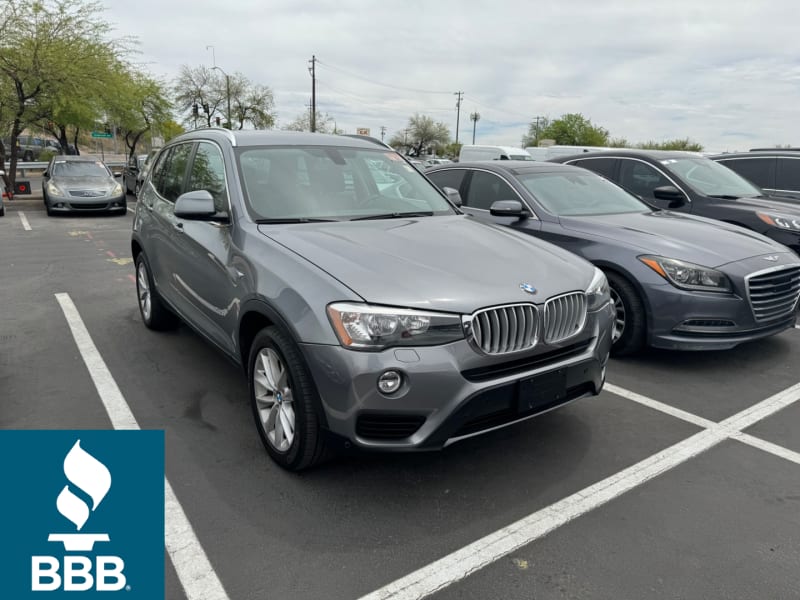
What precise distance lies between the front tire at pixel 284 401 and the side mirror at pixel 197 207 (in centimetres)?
90

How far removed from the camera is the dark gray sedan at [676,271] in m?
4.56

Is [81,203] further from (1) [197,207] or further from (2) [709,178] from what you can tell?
(2) [709,178]

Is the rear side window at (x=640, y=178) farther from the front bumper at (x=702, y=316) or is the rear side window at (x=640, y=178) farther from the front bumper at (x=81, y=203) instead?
the front bumper at (x=81, y=203)

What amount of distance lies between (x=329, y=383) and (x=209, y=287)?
1511 mm

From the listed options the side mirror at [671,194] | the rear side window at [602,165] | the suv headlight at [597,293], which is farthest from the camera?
the rear side window at [602,165]

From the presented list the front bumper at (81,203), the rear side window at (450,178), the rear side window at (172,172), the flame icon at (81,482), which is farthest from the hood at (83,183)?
the flame icon at (81,482)

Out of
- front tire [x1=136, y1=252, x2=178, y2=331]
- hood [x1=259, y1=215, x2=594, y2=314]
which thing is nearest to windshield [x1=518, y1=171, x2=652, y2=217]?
hood [x1=259, y1=215, x2=594, y2=314]

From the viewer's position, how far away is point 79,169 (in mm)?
15984

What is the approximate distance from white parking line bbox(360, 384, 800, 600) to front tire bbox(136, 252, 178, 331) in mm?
3467

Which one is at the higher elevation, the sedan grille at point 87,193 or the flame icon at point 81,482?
the flame icon at point 81,482

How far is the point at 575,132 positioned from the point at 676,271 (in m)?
78.8

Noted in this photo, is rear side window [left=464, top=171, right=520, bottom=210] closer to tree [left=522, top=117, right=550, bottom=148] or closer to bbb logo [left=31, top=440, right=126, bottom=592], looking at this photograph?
bbb logo [left=31, top=440, right=126, bottom=592]

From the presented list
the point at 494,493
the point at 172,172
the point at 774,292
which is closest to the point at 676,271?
the point at 774,292

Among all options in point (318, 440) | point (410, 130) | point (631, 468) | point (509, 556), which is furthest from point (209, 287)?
point (410, 130)
